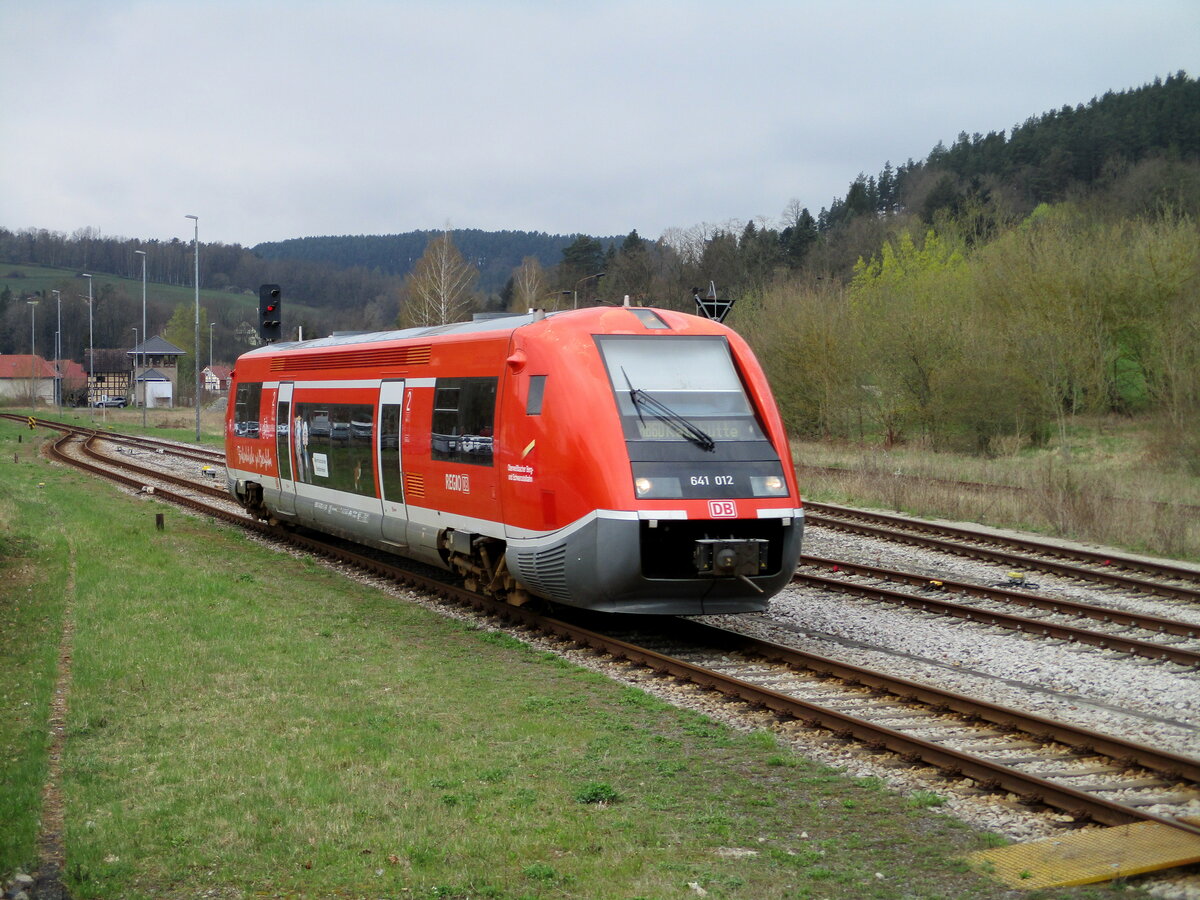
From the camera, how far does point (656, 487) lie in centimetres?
1058

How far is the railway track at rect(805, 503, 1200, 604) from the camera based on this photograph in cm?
1484

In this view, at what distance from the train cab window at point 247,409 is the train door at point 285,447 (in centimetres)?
120

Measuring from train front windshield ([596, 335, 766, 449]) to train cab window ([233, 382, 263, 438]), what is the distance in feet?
35.7

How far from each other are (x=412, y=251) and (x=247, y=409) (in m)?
170

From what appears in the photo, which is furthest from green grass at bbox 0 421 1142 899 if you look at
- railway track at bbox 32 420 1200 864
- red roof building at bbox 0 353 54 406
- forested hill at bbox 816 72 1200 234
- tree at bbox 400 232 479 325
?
red roof building at bbox 0 353 54 406

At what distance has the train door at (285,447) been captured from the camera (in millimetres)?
18953

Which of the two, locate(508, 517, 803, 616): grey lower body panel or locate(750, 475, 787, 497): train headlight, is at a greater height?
locate(750, 475, 787, 497): train headlight

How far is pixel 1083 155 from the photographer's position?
263 ft

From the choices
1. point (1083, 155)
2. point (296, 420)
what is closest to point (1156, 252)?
point (296, 420)

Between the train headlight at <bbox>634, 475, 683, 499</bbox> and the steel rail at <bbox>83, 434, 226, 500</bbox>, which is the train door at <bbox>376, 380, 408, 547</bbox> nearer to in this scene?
the train headlight at <bbox>634, 475, 683, 499</bbox>

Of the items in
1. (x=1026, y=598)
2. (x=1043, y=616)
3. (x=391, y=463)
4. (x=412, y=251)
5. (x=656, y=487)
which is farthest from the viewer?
(x=412, y=251)

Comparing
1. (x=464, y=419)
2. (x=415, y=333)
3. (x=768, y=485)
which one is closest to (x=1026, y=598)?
(x=768, y=485)

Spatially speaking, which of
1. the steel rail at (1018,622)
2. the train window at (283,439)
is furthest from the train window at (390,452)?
the steel rail at (1018,622)

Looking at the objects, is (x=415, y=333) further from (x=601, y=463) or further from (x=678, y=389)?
(x=601, y=463)
